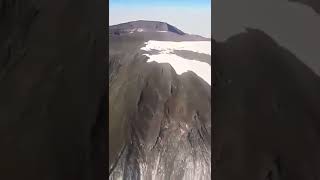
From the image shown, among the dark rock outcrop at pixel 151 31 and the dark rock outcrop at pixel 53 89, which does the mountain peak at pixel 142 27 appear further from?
the dark rock outcrop at pixel 53 89

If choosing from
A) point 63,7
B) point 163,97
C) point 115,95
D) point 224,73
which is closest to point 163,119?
point 163,97

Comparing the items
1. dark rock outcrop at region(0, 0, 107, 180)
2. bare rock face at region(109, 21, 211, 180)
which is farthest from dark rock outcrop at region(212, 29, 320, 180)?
bare rock face at region(109, 21, 211, 180)

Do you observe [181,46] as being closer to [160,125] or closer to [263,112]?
[160,125]

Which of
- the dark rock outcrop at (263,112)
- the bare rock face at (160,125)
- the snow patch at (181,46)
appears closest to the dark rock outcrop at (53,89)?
the dark rock outcrop at (263,112)

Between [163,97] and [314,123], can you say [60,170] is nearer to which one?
[314,123]

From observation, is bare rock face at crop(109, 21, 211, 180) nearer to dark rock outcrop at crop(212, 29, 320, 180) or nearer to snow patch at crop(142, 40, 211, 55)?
snow patch at crop(142, 40, 211, 55)

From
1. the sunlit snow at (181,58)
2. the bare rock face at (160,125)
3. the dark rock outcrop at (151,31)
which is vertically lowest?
the bare rock face at (160,125)
